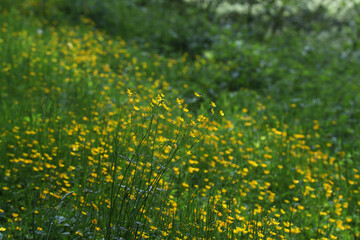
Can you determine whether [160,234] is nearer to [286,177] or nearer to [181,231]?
[181,231]

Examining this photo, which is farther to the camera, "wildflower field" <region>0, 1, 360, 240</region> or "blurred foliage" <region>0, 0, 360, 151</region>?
"blurred foliage" <region>0, 0, 360, 151</region>

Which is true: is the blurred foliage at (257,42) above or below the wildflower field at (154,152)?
above

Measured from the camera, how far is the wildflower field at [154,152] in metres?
2.52

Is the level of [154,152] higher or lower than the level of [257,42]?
lower

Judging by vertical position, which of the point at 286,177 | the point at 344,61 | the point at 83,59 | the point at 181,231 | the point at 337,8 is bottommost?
the point at 181,231

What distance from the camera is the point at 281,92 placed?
6773 millimetres

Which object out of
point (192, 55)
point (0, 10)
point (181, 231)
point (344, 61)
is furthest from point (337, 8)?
point (181, 231)

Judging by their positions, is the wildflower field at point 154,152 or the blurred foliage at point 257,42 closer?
the wildflower field at point 154,152

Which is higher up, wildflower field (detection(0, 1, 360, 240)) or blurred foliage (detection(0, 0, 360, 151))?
blurred foliage (detection(0, 0, 360, 151))

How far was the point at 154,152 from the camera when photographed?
353 centimetres

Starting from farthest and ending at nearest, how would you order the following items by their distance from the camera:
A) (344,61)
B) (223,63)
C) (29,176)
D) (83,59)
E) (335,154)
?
1. (344,61)
2. (223,63)
3. (83,59)
4. (335,154)
5. (29,176)

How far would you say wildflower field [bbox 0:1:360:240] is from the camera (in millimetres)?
2521

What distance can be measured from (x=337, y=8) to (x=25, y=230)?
984 centimetres

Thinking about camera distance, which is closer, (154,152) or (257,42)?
(154,152)
